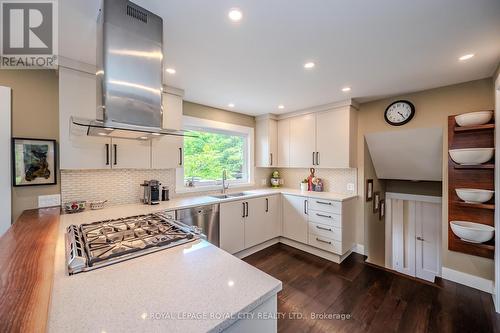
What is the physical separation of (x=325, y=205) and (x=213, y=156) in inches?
75.5

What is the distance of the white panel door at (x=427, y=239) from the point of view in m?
3.64

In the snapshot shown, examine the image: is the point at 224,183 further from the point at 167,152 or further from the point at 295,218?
the point at 295,218

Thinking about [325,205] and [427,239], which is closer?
[325,205]

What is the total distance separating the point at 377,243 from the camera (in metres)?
3.67

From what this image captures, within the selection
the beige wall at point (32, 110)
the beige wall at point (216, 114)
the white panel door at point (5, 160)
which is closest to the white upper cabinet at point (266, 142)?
the beige wall at point (216, 114)

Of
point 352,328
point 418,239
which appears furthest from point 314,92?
point 418,239

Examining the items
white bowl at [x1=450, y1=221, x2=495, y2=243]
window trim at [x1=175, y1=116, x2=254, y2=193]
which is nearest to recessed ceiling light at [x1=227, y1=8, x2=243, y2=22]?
window trim at [x1=175, y1=116, x2=254, y2=193]

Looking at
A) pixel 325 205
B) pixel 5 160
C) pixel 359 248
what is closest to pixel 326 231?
pixel 325 205

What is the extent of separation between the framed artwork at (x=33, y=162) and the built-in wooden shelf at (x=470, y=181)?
4332mm

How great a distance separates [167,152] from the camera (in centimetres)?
264

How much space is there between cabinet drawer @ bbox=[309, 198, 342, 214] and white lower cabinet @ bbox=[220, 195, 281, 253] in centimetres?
61

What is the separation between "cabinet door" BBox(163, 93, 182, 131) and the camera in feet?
Result: 8.50

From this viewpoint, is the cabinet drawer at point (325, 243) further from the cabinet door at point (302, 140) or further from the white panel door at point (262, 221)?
the cabinet door at point (302, 140)

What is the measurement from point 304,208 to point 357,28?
239cm
